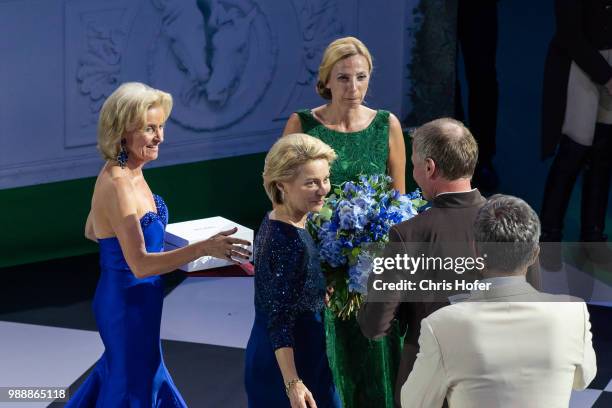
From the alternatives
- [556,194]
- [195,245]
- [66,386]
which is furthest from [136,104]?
[556,194]

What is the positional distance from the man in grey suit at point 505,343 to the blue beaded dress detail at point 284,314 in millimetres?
843

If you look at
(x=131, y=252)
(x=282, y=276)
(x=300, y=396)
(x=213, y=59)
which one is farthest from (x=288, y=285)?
(x=213, y=59)

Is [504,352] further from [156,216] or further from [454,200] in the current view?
[156,216]

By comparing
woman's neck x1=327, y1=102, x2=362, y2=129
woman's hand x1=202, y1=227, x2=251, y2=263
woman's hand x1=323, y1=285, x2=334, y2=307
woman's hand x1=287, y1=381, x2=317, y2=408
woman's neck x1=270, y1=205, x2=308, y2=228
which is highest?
woman's neck x1=270, y1=205, x2=308, y2=228

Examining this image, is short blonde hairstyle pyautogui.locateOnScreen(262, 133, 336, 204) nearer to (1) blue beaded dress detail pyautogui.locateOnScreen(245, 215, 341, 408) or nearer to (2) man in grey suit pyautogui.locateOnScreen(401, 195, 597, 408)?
(1) blue beaded dress detail pyautogui.locateOnScreen(245, 215, 341, 408)

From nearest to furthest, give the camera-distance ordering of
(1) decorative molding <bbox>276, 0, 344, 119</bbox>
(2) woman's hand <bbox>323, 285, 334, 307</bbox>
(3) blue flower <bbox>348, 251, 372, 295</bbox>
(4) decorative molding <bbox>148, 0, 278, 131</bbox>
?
(3) blue flower <bbox>348, 251, 372, 295</bbox> < (2) woman's hand <bbox>323, 285, 334, 307</bbox> < (4) decorative molding <bbox>148, 0, 278, 131</bbox> < (1) decorative molding <bbox>276, 0, 344, 119</bbox>

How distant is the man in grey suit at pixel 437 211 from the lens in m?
3.37

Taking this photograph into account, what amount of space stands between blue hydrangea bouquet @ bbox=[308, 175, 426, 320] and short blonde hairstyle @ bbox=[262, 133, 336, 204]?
0.20 m

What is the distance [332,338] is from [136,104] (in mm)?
1041

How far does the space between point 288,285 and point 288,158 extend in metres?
0.38

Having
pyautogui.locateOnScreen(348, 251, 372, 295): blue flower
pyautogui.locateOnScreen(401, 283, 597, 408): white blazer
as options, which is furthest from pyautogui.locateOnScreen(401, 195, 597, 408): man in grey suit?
pyautogui.locateOnScreen(348, 251, 372, 295): blue flower

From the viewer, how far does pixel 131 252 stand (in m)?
3.88

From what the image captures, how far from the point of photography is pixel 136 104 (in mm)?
3877

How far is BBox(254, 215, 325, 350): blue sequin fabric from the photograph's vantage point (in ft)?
Result: 11.4
